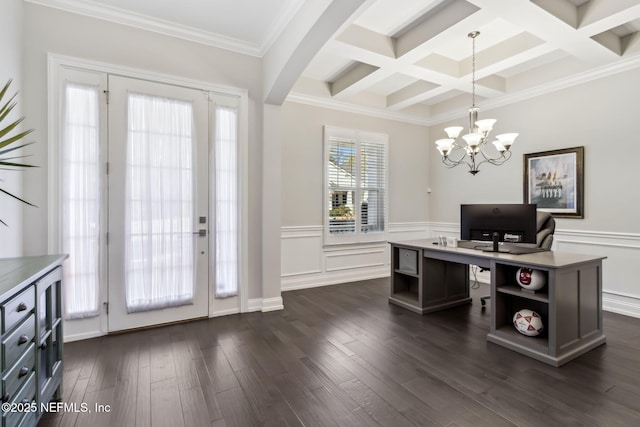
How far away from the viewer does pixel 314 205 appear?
5016 mm

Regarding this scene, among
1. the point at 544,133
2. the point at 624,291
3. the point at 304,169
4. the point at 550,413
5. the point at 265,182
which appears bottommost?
the point at 550,413

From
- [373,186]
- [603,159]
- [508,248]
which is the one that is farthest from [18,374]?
[603,159]

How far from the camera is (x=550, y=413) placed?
1.93 meters

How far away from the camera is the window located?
5.14 meters

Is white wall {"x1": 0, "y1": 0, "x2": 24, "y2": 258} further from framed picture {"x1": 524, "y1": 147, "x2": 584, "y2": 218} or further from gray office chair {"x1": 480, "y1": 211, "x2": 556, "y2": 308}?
framed picture {"x1": 524, "y1": 147, "x2": 584, "y2": 218}

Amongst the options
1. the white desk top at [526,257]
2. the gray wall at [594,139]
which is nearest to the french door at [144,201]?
the white desk top at [526,257]

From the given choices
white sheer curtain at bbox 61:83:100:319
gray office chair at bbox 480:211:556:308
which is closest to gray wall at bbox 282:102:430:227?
white sheer curtain at bbox 61:83:100:319

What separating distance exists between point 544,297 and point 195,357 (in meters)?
3.03

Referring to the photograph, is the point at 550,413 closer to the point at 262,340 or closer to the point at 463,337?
the point at 463,337

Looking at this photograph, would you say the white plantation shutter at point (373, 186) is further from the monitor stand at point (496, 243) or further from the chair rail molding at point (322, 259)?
the monitor stand at point (496, 243)

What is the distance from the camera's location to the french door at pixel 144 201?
2947 millimetres

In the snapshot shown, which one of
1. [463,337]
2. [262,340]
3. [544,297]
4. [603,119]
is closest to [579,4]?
[603,119]

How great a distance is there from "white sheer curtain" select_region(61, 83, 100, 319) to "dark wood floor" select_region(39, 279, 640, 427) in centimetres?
50

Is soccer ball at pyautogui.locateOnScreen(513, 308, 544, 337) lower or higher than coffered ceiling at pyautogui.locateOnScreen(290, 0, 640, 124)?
lower
